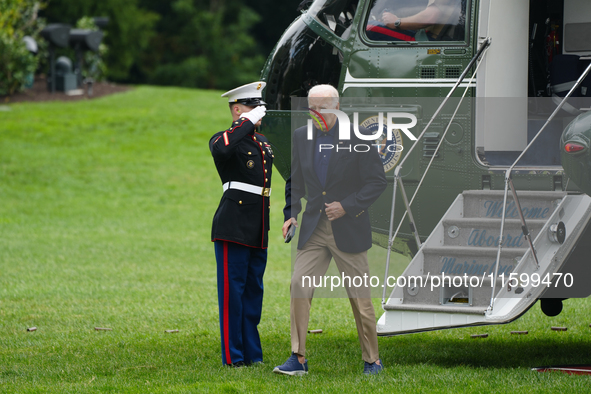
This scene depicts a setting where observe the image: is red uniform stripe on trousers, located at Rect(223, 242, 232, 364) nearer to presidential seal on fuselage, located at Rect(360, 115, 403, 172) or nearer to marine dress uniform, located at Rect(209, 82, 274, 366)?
marine dress uniform, located at Rect(209, 82, 274, 366)

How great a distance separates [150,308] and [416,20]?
382 centimetres

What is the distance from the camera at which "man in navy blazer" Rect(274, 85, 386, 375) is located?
15.3ft

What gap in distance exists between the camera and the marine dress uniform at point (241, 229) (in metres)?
5.12

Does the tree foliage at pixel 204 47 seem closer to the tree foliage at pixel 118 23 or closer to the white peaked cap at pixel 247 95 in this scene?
the tree foliage at pixel 118 23

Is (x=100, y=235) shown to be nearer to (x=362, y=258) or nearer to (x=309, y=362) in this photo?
(x=309, y=362)

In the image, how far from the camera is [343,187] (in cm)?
477

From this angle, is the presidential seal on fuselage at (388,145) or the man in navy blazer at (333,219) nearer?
the man in navy blazer at (333,219)

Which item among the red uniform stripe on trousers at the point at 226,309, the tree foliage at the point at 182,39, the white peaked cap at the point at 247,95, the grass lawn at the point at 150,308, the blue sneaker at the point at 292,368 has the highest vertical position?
the tree foliage at the point at 182,39

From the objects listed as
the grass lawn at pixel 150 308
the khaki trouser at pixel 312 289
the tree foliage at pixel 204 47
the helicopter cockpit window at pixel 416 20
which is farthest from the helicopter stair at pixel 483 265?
the tree foliage at pixel 204 47

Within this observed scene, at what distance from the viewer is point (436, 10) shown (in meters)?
5.71

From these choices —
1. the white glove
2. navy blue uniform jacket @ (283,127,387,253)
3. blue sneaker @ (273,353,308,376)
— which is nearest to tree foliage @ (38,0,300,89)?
the white glove

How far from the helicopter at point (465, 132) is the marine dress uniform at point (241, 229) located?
0.88 meters

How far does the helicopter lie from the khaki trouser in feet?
0.42

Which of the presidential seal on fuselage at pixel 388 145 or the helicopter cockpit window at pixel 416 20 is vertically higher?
the helicopter cockpit window at pixel 416 20
